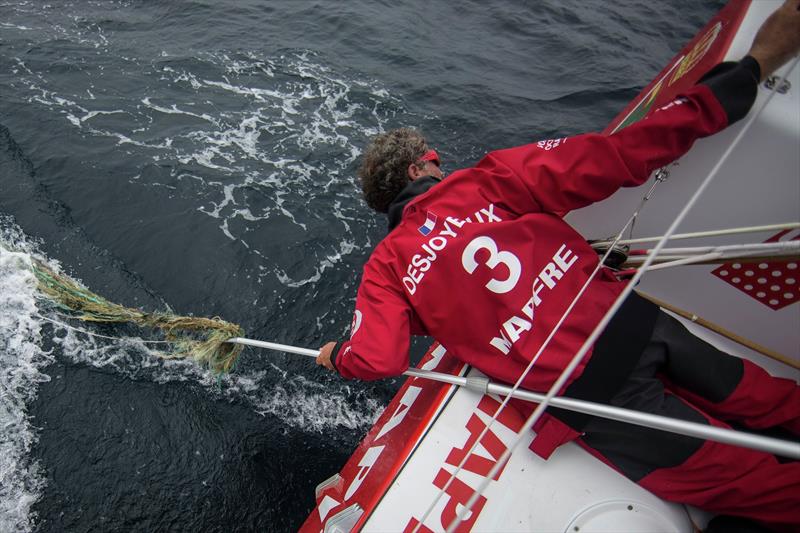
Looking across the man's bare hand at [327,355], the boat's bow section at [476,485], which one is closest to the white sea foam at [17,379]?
the boat's bow section at [476,485]

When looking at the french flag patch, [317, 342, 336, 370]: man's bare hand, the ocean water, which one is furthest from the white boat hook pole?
the ocean water

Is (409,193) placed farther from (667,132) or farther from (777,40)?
(777,40)

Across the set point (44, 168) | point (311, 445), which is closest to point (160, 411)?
point (311, 445)

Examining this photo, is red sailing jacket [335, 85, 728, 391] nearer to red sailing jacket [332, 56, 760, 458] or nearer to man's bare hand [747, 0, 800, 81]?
red sailing jacket [332, 56, 760, 458]

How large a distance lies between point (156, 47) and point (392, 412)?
683 cm

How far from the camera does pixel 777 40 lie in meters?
1.78

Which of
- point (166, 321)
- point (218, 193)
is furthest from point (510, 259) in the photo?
point (218, 193)

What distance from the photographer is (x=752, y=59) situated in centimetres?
178

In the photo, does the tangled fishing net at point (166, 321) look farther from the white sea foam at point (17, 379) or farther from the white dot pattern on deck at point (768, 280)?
the white dot pattern on deck at point (768, 280)

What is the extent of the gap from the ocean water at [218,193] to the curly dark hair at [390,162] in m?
1.58

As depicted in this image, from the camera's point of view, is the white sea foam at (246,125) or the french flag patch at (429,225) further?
the white sea foam at (246,125)

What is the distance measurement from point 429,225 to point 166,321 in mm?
2058

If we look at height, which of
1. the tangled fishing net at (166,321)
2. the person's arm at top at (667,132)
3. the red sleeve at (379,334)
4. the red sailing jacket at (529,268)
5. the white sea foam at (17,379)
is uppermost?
the person's arm at top at (667,132)

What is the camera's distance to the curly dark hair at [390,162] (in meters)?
2.19
